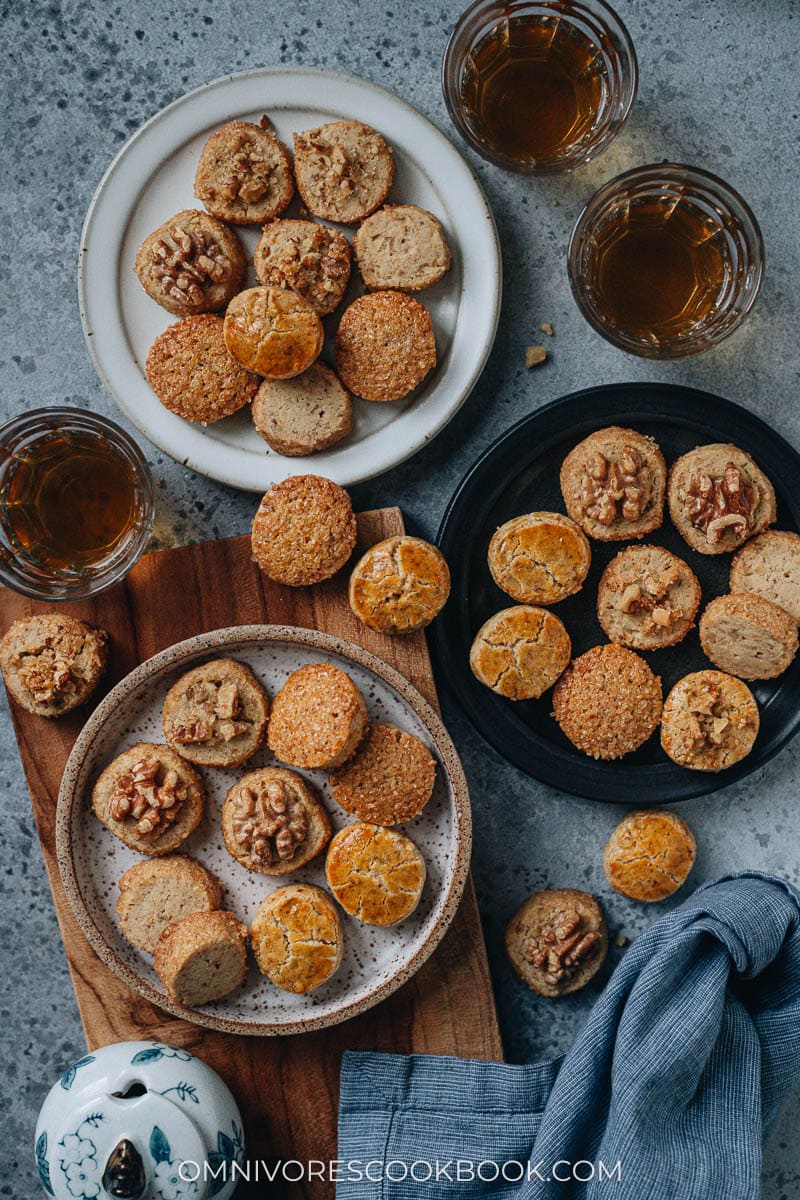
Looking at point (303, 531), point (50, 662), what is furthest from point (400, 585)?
point (50, 662)

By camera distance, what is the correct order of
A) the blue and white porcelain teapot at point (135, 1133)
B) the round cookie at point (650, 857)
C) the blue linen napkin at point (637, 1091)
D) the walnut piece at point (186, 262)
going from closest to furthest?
1. the blue and white porcelain teapot at point (135, 1133)
2. the blue linen napkin at point (637, 1091)
3. the walnut piece at point (186, 262)
4. the round cookie at point (650, 857)

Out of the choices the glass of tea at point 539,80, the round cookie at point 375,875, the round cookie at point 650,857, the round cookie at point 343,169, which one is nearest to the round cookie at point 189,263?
the round cookie at point 343,169

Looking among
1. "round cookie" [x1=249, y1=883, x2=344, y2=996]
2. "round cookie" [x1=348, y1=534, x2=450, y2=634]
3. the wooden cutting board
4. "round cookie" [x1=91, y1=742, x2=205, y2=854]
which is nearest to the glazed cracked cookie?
the wooden cutting board

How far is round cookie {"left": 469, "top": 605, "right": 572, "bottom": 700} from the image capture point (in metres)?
1.88

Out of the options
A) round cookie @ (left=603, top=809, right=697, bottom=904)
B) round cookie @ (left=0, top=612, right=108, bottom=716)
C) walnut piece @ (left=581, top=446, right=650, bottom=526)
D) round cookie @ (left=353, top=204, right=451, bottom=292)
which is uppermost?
round cookie @ (left=353, top=204, right=451, bottom=292)

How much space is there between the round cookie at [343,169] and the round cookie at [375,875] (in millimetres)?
1204

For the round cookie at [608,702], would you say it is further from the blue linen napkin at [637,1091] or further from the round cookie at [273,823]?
the round cookie at [273,823]

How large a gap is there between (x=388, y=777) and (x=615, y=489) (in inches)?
28.1

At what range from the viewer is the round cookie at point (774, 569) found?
1907 mm

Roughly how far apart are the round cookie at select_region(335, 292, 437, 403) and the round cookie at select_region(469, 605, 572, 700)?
Answer: 498 millimetres

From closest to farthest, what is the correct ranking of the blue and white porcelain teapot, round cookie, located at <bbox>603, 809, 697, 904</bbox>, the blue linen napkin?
the blue and white porcelain teapot
the blue linen napkin
round cookie, located at <bbox>603, 809, 697, 904</bbox>

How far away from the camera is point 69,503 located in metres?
1.87

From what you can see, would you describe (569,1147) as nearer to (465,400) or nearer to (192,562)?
(192,562)

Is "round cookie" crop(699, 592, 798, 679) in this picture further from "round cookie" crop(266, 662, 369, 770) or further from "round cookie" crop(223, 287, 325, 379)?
"round cookie" crop(223, 287, 325, 379)
